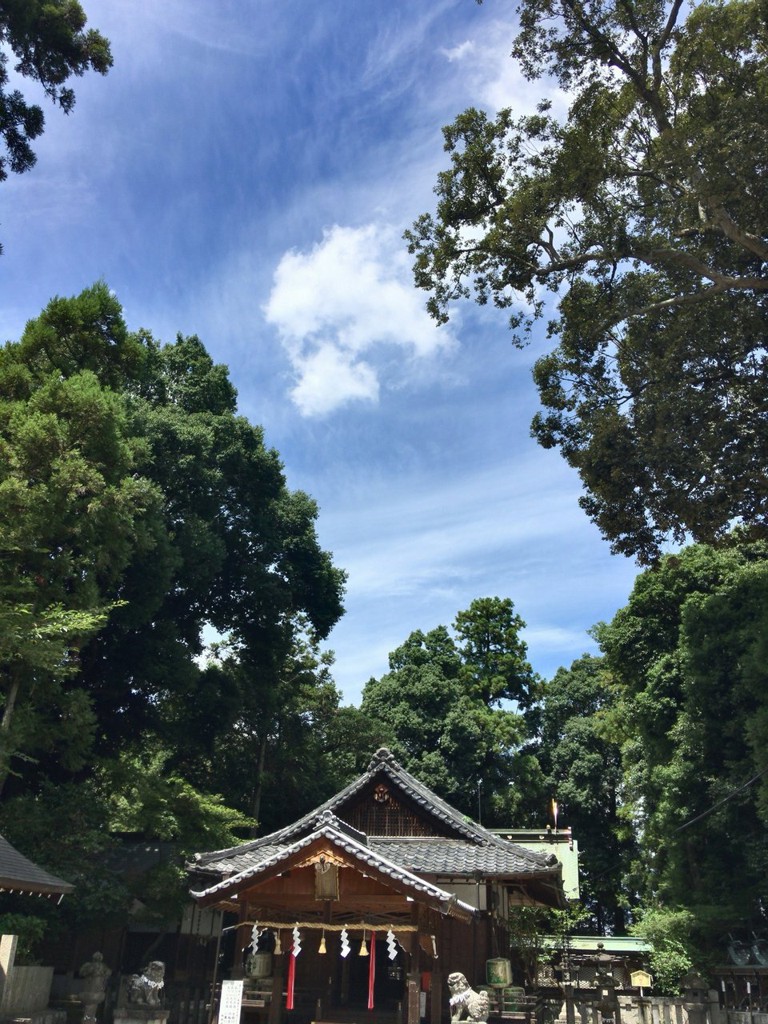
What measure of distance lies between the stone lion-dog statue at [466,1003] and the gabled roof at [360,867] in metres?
1.01

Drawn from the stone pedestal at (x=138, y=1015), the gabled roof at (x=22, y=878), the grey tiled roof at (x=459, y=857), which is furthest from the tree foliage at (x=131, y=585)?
the grey tiled roof at (x=459, y=857)

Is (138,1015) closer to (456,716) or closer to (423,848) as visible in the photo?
(423,848)

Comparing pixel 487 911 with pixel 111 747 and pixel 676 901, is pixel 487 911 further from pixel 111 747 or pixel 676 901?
pixel 111 747

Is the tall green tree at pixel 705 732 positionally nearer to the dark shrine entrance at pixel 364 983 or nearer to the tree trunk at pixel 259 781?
the dark shrine entrance at pixel 364 983

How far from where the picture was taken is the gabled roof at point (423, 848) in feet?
A: 52.1

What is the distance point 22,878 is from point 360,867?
5.77m

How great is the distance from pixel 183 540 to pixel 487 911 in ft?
44.2

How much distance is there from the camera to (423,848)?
59.5 ft

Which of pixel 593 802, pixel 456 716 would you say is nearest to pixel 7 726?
pixel 456 716

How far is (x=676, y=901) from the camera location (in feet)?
69.3

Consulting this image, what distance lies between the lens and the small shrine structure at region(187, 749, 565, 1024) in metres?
12.3

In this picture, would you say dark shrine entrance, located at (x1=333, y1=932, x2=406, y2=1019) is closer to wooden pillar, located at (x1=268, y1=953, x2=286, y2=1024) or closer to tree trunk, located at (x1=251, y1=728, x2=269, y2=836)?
wooden pillar, located at (x1=268, y1=953, x2=286, y2=1024)

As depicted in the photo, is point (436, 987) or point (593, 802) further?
point (593, 802)

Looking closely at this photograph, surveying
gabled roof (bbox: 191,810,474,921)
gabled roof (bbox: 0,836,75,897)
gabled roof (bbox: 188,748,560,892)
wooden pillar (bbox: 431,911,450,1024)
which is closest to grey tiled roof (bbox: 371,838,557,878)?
gabled roof (bbox: 188,748,560,892)
